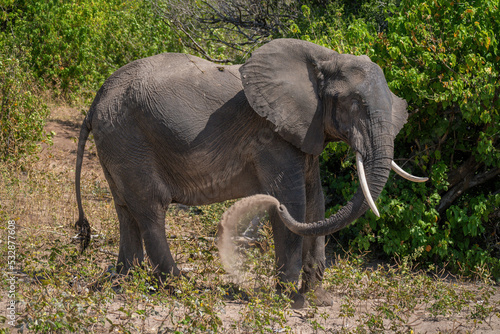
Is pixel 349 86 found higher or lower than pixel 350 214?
higher

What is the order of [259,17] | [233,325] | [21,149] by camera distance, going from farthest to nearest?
[259,17] → [21,149] → [233,325]

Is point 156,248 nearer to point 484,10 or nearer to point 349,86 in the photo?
point 349,86

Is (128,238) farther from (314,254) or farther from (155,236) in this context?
(314,254)

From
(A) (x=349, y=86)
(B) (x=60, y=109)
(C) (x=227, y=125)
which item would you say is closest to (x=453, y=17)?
(A) (x=349, y=86)

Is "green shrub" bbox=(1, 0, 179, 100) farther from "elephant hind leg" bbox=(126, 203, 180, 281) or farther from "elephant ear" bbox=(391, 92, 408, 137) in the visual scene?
"elephant ear" bbox=(391, 92, 408, 137)

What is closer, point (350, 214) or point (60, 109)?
point (350, 214)

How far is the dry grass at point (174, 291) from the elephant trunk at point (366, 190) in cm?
61

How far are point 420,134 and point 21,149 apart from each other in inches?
213

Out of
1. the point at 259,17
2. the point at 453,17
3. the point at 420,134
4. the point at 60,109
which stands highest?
the point at 453,17

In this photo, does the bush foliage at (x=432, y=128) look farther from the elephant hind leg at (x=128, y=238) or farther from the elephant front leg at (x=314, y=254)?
the elephant hind leg at (x=128, y=238)

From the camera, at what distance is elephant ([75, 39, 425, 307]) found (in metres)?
5.14

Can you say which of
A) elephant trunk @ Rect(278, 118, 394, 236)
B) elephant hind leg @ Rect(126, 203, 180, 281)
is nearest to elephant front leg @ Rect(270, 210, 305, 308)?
elephant trunk @ Rect(278, 118, 394, 236)

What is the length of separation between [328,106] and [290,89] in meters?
0.35

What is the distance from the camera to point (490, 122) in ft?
23.8
